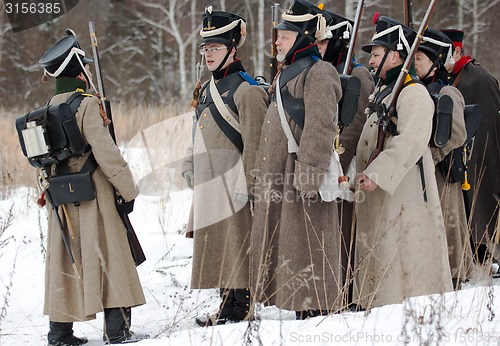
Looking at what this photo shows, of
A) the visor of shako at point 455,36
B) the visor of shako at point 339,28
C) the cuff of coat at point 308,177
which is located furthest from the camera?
the visor of shako at point 455,36

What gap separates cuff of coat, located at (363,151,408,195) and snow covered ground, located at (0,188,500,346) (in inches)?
27.5

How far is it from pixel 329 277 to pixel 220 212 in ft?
3.40

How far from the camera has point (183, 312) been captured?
5145mm

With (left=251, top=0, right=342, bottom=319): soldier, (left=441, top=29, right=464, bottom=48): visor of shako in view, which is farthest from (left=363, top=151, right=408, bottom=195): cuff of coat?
(left=441, top=29, right=464, bottom=48): visor of shako

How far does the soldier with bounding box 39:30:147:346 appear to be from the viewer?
14.3ft

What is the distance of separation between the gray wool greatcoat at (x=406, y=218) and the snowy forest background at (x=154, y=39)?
14.9m

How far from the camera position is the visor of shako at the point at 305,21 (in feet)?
13.7

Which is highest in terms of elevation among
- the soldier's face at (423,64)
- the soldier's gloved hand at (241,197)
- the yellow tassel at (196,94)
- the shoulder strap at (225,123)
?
the soldier's face at (423,64)

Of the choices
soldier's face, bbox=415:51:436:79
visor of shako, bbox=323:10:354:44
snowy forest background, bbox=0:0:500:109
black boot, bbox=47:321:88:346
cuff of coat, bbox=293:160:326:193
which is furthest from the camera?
snowy forest background, bbox=0:0:500:109

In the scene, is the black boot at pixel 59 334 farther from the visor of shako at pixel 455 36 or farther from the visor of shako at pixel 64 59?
the visor of shako at pixel 455 36

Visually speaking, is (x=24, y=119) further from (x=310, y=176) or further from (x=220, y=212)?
(x=310, y=176)

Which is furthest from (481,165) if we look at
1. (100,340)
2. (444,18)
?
(444,18)

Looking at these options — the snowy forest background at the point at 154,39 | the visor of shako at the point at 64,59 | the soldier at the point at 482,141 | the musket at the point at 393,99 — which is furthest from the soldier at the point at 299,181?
the snowy forest background at the point at 154,39

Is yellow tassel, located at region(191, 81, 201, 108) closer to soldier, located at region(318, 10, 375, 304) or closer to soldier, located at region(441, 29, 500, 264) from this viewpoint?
soldier, located at region(318, 10, 375, 304)
